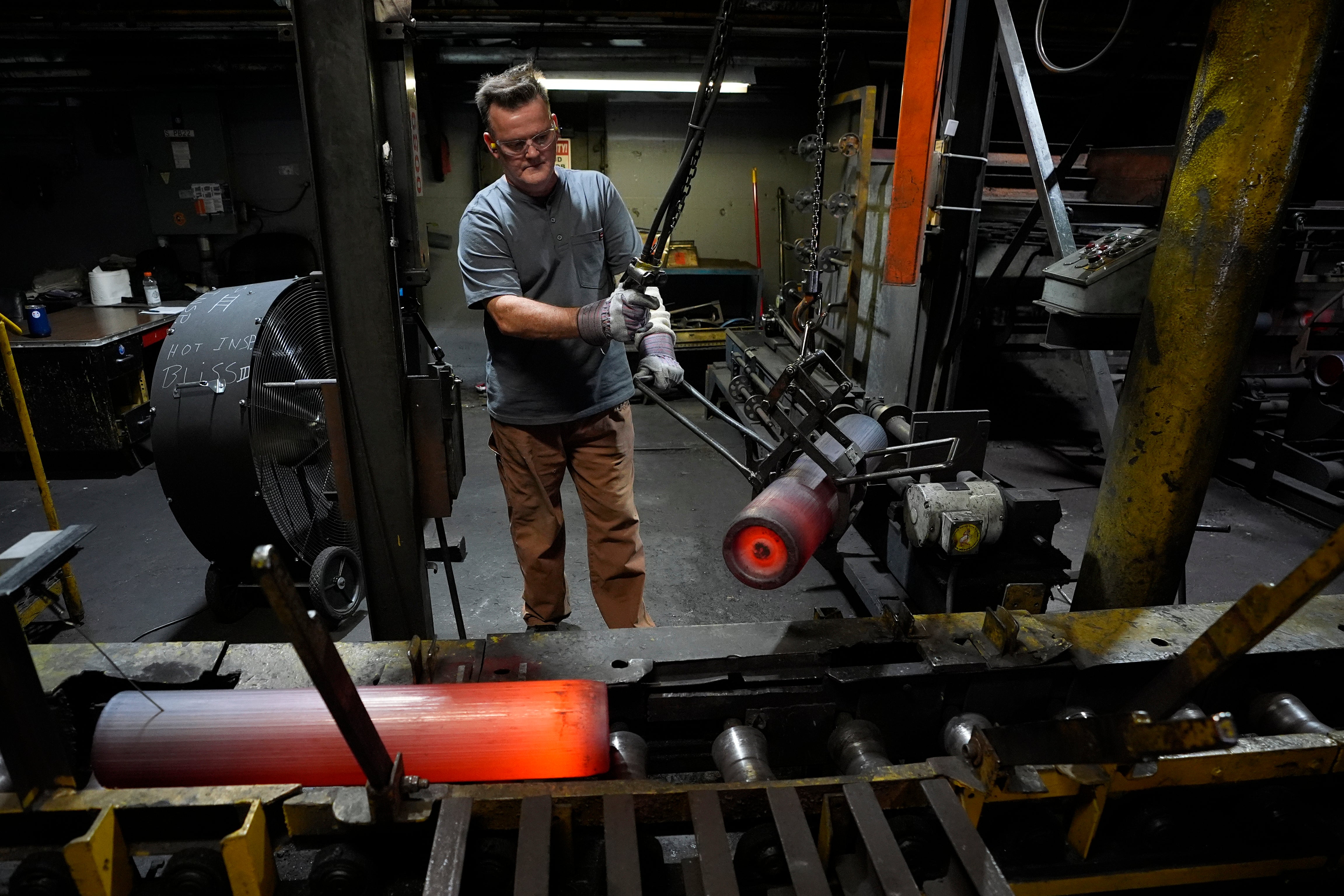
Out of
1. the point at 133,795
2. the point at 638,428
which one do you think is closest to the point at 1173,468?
the point at 133,795

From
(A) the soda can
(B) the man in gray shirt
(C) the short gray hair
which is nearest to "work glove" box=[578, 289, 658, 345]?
(B) the man in gray shirt

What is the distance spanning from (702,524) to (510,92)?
7.99ft

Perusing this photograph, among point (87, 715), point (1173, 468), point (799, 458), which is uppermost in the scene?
point (1173, 468)

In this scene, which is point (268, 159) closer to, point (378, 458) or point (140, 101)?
point (140, 101)

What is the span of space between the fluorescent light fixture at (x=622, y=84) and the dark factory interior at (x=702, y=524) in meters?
0.33

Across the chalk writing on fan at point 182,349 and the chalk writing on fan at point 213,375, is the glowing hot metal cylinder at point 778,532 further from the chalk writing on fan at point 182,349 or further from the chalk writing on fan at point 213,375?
the chalk writing on fan at point 182,349

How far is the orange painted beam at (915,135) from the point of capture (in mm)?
1944

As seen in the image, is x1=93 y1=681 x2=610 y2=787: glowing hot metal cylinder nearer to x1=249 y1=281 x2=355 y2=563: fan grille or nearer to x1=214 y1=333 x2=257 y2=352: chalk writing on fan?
x1=249 y1=281 x2=355 y2=563: fan grille

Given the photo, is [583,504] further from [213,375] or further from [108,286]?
[108,286]

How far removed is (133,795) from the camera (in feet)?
3.30

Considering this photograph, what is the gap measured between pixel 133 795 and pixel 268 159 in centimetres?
631

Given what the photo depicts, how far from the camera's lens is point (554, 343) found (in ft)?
7.25

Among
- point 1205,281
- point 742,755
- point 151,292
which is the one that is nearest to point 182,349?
point 742,755

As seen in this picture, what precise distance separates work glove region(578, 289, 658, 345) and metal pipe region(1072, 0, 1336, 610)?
119 cm
